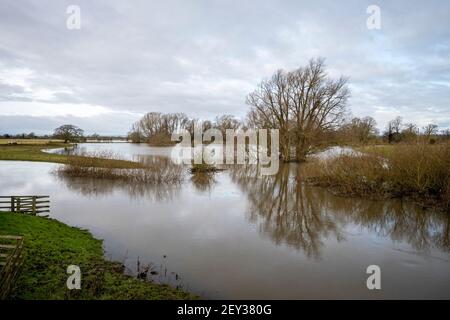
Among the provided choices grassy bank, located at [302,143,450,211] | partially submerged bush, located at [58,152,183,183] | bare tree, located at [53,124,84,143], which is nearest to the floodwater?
grassy bank, located at [302,143,450,211]

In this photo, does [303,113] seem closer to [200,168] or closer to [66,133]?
[200,168]

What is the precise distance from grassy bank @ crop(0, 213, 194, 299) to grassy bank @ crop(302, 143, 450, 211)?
14.3 m

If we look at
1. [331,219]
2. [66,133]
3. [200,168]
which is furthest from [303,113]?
[66,133]

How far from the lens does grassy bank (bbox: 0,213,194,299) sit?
6.62 meters

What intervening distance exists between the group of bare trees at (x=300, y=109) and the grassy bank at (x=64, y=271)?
30811mm

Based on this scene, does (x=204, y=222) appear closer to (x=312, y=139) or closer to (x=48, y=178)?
(x=48, y=178)

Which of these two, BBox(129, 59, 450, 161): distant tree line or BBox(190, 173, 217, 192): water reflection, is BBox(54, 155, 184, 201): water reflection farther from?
BBox(129, 59, 450, 161): distant tree line

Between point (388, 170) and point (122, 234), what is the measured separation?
14.6 meters

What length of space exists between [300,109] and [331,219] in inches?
1046

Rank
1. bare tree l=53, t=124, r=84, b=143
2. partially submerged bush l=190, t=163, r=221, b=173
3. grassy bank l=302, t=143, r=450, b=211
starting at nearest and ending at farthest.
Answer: grassy bank l=302, t=143, r=450, b=211, partially submerged bush l=190, t=163, r=221, b=173, bare tree l=53, t=124, r=84, b=143

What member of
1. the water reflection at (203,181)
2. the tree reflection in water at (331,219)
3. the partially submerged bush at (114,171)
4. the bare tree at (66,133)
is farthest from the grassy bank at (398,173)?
the bare tree at (66,133)

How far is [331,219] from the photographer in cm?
1420

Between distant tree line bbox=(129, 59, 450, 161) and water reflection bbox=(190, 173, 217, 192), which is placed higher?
distant tree line bbox=(129, 59, 450, 161)
